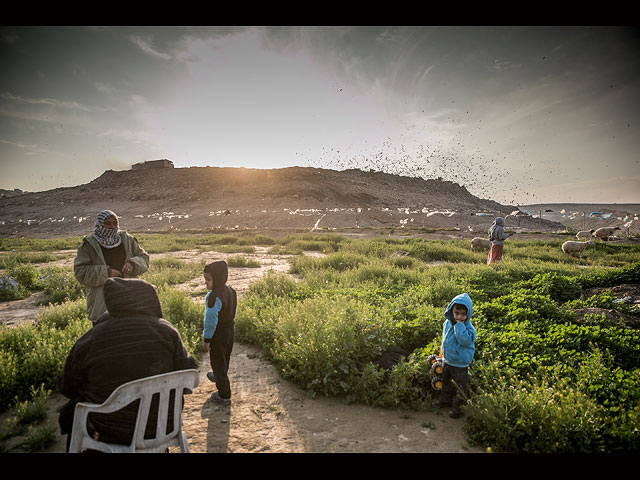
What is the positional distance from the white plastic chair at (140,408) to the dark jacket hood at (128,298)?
55 cm

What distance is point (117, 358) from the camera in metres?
2.36

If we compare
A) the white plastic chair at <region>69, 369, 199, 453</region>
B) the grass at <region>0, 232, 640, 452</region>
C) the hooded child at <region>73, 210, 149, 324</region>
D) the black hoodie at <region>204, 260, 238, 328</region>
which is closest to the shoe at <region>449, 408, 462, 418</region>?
the grass at <region>0, 232, 640, 452</region>

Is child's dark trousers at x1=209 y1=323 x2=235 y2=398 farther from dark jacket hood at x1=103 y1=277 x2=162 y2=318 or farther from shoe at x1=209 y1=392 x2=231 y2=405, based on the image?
dark jacket hood at x1=103 y1=277 x2=162 y2=318

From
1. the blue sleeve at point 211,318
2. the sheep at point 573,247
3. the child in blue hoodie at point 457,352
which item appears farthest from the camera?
the sheep at point 573,247

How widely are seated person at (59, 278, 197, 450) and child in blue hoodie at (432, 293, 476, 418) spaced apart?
3233 mm

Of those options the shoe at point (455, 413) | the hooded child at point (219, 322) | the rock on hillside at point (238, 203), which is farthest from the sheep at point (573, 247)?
the rock on hillside at point (238, 203)

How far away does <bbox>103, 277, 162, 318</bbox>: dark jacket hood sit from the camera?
2.42 meters

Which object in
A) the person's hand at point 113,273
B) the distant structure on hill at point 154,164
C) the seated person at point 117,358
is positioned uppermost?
the distant structure on hill at point 154,164

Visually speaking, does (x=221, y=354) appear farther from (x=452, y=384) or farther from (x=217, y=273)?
(x=452, y=384)

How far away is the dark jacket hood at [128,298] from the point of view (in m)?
2.42

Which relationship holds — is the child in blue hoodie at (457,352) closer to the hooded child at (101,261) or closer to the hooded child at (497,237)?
the hooded child at (101,261)

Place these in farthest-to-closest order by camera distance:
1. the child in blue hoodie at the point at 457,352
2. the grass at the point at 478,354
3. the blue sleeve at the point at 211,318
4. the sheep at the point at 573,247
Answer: the sheep at the point at 573,247, the child in blue hoodie at the point at 457,352, the blue sleeve at the point at 211,318, the grass at the point at 478,354
